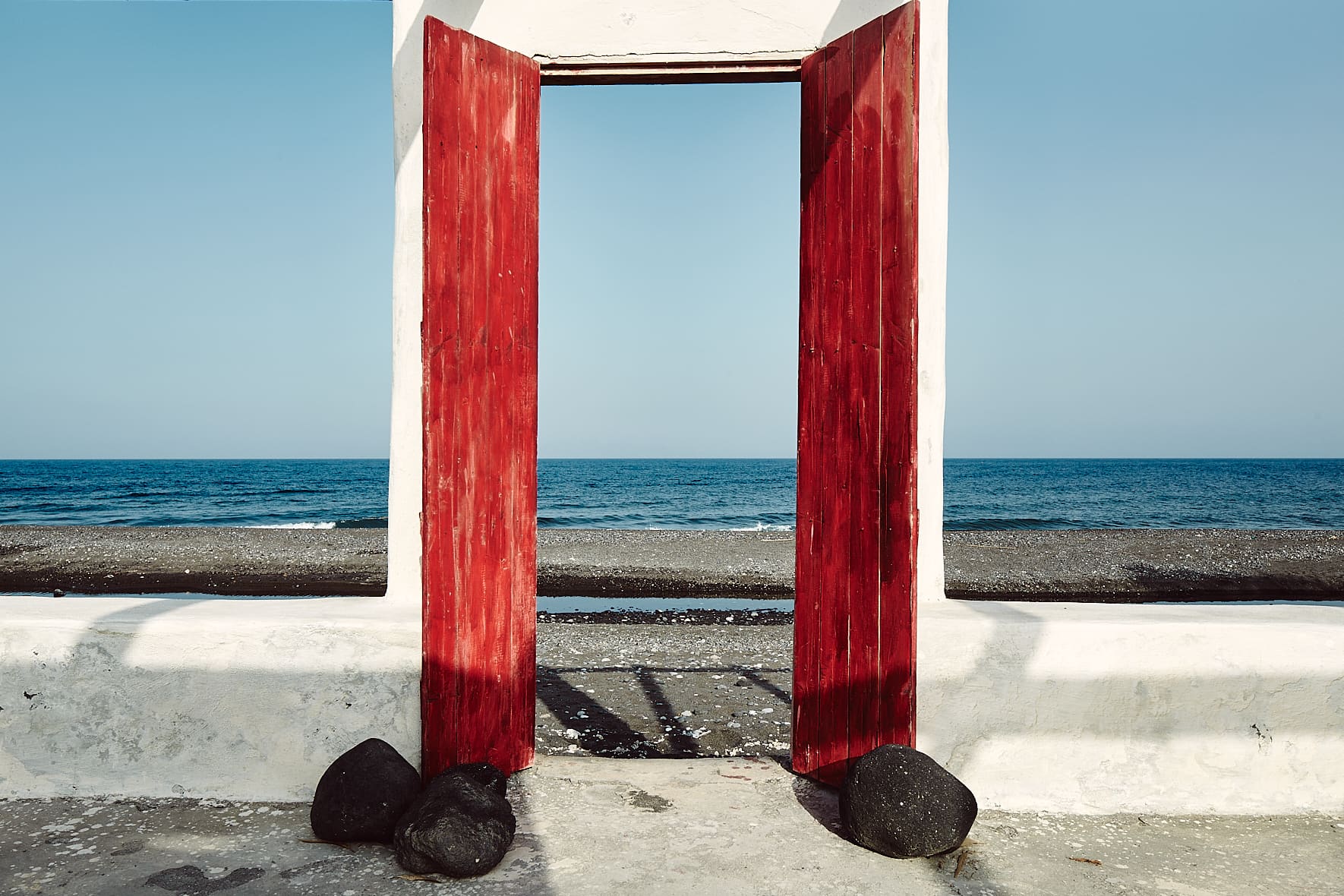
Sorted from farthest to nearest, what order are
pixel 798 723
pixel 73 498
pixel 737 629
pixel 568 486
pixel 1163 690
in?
pixel 568 486 < pixel 73 498 < pixel 737 629 < pixel 798 723 < pixel 1163 690

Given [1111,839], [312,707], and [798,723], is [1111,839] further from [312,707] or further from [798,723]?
[312,707]

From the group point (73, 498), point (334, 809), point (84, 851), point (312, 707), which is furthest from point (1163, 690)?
point (73, 498)

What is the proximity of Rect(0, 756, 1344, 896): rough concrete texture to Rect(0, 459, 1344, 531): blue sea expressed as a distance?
20.7 m

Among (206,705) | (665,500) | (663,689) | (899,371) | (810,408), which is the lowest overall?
(665,500)

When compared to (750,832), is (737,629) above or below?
below

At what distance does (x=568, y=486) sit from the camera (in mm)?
46062

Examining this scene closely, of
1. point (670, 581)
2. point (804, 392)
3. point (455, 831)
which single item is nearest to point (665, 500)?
point (670, 581)

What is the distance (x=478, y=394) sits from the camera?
3.07 meters

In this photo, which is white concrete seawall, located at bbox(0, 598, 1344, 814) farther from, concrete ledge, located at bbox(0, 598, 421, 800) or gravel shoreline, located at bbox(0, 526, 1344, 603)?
gravel shoreline, located at bbox(0, 526, 1344, 603)

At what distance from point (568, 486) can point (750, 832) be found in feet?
144

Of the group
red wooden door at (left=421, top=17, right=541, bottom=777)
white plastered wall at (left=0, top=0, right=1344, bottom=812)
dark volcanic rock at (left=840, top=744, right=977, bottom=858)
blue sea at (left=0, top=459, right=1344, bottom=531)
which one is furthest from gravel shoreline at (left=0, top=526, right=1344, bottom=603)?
dark volcanic rock at (left=840, top=744, right=977, bottom=858)

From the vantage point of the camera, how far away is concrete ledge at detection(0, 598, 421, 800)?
2.98 metres

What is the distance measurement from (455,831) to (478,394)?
1495 millimetres

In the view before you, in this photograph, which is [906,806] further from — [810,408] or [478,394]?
[478,394]
